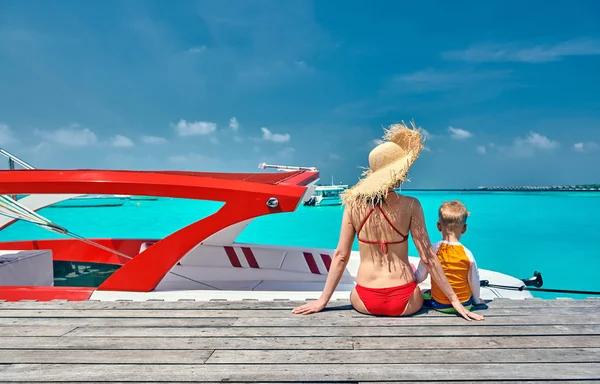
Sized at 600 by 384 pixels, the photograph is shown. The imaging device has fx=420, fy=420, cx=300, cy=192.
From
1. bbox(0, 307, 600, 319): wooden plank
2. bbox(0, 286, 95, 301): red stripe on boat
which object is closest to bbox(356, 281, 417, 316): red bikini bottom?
bbox(0, 307, 600, 319): wooden plank

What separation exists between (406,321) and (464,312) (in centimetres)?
36

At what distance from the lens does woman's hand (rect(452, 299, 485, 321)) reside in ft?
8.11

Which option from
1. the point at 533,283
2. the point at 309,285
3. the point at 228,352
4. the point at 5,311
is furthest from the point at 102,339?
the point at 533,283

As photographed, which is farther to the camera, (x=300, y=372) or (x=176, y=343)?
(x=176, y=343)

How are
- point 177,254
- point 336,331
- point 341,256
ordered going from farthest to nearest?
point 177,254 < point 341,256 < point 336,331

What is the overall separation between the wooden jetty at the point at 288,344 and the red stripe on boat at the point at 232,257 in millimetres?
2557

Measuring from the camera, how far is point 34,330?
7.82 feet

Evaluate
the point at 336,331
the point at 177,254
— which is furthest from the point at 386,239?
→ the point at 177,254

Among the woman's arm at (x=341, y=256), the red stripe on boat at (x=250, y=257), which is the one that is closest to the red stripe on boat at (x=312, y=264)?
the red stripe on boat at (x=250, y=257)

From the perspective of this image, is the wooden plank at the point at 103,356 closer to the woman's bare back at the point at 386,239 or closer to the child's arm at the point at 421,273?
the woman's bare back at the point at 386,239

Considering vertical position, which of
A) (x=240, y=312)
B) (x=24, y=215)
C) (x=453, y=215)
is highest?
(x=24, y=215)

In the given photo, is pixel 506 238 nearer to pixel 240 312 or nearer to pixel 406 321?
pixel 406 321

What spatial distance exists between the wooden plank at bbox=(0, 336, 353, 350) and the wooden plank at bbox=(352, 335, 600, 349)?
0.14 meters

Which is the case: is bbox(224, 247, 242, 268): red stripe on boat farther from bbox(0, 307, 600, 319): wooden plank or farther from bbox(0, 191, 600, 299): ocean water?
bbox(0, 191, 600, 299): ocean water
